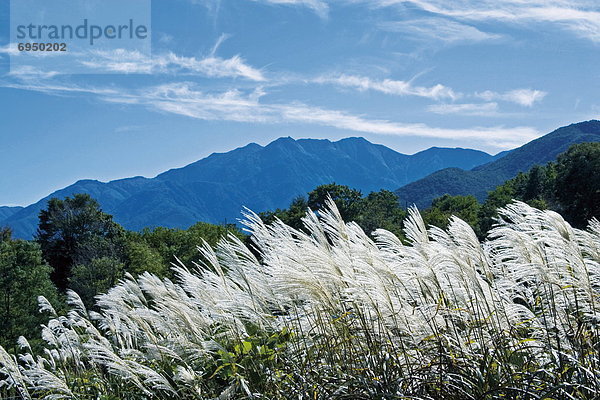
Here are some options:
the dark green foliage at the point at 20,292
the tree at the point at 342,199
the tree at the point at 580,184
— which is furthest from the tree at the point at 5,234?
the tree at the point at 580,184

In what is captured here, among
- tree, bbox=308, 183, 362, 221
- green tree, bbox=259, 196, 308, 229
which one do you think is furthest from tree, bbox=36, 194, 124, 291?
tree, bbox=308, 183, 362, 221

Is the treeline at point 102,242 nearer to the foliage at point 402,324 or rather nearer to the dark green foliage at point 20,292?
the dark green foliage at point 20,292

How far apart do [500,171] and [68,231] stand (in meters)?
126

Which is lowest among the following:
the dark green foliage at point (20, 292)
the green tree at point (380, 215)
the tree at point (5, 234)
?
the dark green foliage at point (20, 292)

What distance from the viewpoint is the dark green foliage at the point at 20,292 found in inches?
903

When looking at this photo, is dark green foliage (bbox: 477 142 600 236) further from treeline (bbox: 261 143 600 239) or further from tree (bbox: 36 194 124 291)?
tree (bbox: 36 194 124 291)

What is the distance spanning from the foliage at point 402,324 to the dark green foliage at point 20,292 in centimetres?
2226

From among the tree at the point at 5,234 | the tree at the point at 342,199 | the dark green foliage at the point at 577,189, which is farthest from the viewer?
the tree at the point at 342,199

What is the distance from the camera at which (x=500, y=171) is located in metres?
140

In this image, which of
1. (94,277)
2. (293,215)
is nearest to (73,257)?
(94,277)

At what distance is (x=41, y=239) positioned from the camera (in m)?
35.9

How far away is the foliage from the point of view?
259cm

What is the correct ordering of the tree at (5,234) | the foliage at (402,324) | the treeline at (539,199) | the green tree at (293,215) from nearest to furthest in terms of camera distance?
the foliage at (402,324)
the treeline at (539,199)
the tree at (5,234)
the green tree at (293,215)

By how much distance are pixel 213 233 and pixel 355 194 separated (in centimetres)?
1605
